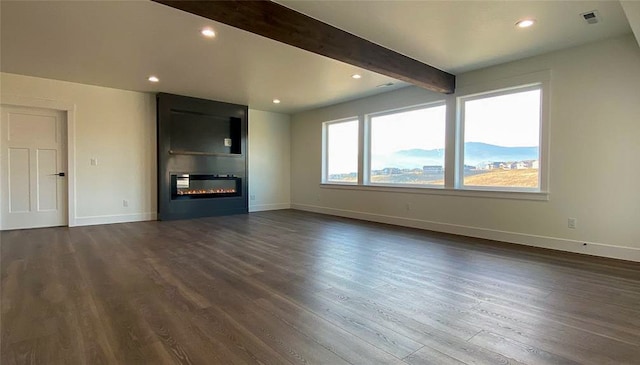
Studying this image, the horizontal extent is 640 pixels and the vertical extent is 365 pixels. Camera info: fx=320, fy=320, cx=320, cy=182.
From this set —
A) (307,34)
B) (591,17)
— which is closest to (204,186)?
(307,34)

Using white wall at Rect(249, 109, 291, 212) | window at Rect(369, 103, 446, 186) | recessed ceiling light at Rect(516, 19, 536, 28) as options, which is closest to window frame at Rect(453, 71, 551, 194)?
window at Rect(369, 103, 446, 186)

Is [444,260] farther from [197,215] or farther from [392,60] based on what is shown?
[197,215]

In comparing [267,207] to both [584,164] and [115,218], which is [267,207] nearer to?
[115,218]

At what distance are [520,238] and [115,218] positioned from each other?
6864 mm

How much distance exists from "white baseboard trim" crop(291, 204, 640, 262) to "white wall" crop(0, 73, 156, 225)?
174 inches

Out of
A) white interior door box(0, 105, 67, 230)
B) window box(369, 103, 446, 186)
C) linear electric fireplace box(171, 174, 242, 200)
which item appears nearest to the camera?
white interior door box(0, 105, 67, 230)

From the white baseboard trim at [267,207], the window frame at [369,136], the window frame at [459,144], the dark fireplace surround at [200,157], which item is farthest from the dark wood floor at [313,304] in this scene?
the white baseboard trim at [267,207]

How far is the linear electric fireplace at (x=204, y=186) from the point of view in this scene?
6719mm

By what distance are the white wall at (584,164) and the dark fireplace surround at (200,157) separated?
4713 millimetres

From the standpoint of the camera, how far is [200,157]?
22.8ft

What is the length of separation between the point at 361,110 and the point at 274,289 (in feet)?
15.9

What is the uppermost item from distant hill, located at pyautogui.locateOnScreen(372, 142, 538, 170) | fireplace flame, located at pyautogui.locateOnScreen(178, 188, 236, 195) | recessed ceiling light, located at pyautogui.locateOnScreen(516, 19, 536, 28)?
recessed ceiling light, located at pyautogui.locateOnScreen(516, 19, 536, 28)

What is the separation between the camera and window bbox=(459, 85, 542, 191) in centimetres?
440

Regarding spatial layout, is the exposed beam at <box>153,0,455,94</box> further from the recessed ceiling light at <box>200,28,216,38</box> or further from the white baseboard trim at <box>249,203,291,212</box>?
the white baseboard trim at <box>249,203,291,212</box>
